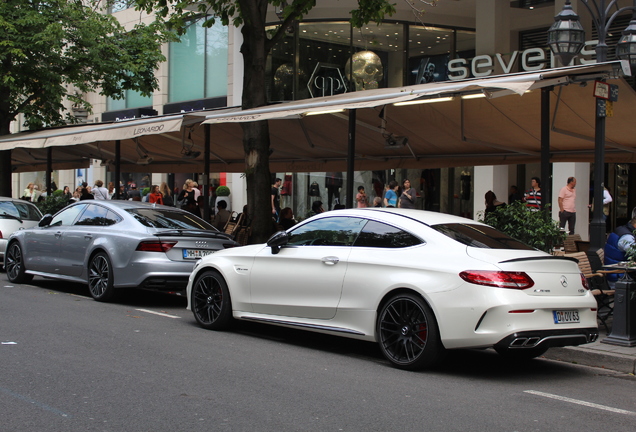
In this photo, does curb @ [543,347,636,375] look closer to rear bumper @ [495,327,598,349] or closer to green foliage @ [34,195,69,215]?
rear bumper @ [495,327,598,349]

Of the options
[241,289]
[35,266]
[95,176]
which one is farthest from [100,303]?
[95,176]

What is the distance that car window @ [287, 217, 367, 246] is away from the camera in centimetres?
789

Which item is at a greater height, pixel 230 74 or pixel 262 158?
pixel 230 74

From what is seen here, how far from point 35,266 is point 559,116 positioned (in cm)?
901

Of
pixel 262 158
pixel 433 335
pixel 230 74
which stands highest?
pixel 230 74

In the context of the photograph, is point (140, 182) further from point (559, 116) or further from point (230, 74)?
point (559, 116)

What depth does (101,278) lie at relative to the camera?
11.0 meters

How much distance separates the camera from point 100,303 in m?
10.9

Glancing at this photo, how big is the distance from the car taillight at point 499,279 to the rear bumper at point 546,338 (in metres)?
0.42

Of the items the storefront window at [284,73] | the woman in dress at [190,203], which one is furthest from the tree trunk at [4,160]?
the storefront window at [284,73]

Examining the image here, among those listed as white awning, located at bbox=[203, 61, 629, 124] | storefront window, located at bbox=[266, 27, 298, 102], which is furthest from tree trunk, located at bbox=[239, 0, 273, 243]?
storefront window, located at bbox=[266, 27, 298, 102]

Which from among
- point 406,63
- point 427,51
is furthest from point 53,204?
point 427,51

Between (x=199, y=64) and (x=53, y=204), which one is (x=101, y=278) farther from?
(x=199, y=64)

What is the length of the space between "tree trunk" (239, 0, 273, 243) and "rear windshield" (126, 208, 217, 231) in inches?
108
